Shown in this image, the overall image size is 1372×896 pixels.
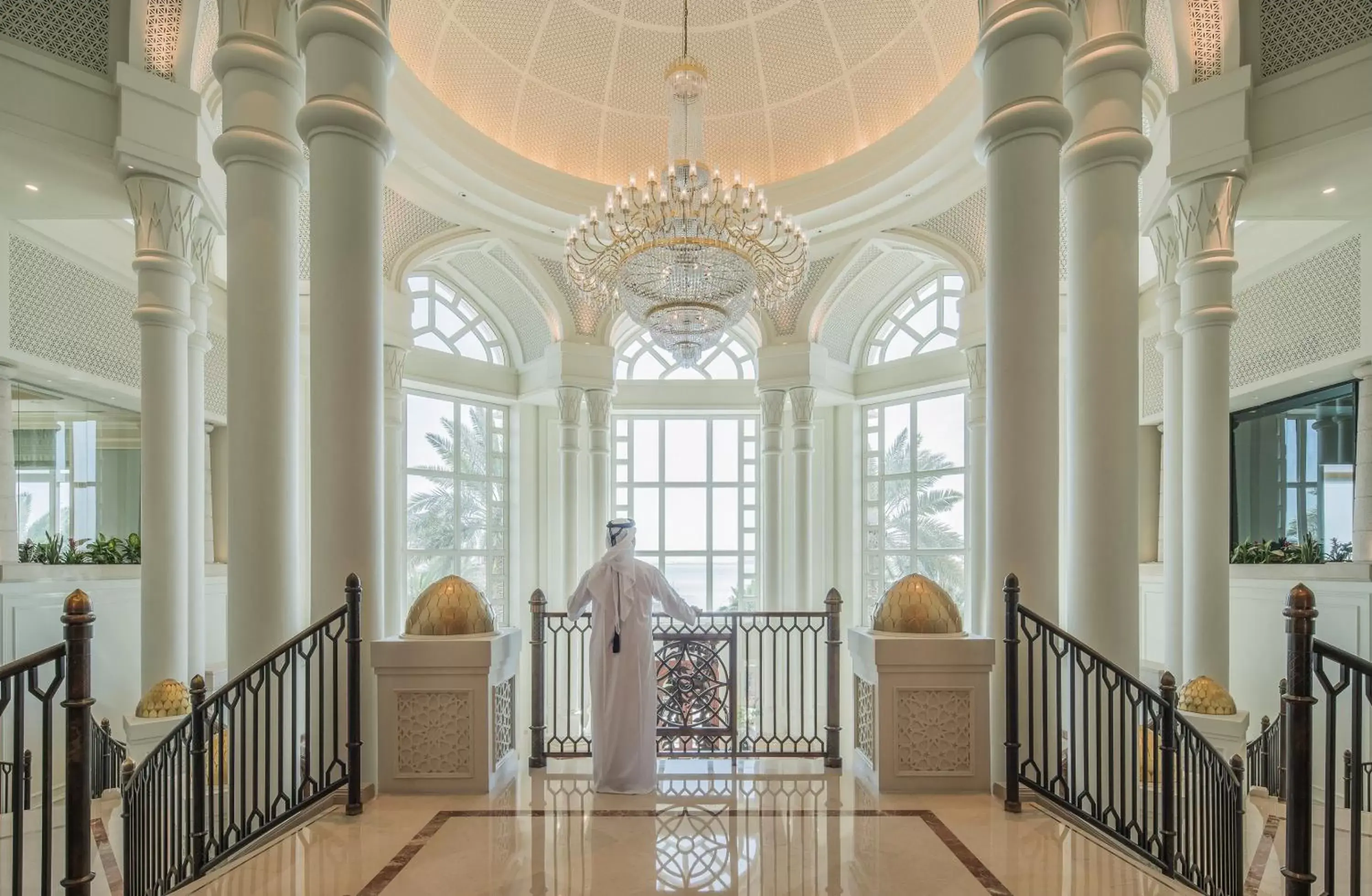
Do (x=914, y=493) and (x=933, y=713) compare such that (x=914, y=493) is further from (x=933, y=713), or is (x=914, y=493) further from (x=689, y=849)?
(x=689, y=849)

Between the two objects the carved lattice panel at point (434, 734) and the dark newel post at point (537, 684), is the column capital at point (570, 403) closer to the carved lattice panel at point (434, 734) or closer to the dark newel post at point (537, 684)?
the dark newel post at point (537, 684)

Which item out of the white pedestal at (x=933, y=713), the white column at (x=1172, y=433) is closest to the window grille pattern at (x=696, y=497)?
the white column at (x=1172, y=433)

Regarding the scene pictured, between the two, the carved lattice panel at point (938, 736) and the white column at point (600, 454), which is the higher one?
the white column at point (600, 454)

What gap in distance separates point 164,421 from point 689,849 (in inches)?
224

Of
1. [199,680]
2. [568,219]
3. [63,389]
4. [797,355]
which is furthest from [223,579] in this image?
[797,355]

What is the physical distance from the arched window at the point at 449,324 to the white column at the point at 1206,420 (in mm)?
9572

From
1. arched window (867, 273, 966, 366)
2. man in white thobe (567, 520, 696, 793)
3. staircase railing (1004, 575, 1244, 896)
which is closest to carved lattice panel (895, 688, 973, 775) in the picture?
staircase railing (1004, 575, 1244, 896)

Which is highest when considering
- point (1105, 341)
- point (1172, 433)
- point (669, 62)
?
point (669, 62)

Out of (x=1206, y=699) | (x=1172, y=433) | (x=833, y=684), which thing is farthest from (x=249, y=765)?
(x=1172, y=433)

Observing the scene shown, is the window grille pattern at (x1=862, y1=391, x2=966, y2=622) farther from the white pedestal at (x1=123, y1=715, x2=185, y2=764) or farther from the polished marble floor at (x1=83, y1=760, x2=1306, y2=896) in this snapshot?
the white pedestal at (x1=123, y1=715, x2=185, y2=764)

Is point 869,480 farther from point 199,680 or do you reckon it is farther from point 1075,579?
point 199,680

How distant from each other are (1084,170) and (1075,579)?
8.28 ft

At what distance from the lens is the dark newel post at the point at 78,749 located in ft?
9.02

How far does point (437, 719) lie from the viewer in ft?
16.5
